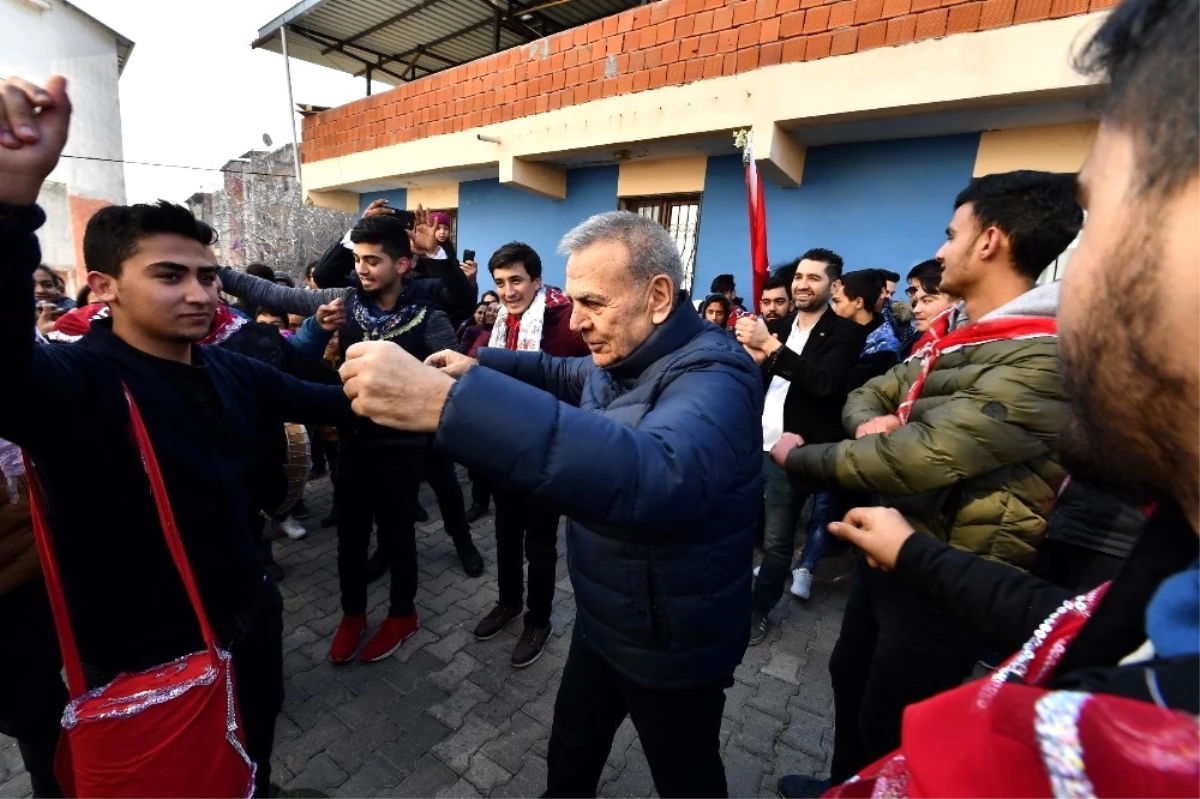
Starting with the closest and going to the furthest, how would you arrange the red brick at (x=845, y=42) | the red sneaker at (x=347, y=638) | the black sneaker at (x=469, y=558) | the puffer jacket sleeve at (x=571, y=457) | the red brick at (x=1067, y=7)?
the puffer jacket sleeve at (x=571, y=457), the red sneaker at (x=347, y=638), the black sneaker at (x=469, y=558), the red brick at (x=1067, y=7), the red brick at (x=845, y=42)

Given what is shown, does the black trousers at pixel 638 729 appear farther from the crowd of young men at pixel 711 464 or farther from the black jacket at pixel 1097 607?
the black jacket at pixel 1097 607

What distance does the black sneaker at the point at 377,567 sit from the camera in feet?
13.2

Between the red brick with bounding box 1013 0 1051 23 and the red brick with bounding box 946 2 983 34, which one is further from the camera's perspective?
the red brick with bounding box 946 2 983 34

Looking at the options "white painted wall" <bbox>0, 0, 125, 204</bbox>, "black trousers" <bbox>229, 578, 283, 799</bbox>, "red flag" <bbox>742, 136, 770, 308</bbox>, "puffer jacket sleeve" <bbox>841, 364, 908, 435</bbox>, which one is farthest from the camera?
"white painted wall" <bbox>0, 0, 125, 204</bbox>

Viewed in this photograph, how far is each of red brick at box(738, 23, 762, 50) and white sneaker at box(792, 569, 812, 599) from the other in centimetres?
564

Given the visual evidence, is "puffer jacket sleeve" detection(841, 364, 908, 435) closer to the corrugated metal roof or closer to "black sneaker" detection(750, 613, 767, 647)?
"black sneaker" detection(750, 613, 767, 647)

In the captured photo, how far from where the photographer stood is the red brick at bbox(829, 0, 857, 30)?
5.32 m

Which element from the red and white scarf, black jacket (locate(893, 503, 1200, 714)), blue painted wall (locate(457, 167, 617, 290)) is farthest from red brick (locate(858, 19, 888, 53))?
black jacket (locate(893, 503, 1200, 714))

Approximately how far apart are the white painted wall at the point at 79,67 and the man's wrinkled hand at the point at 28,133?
18.1 meters

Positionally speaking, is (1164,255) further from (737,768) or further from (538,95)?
(538,95)

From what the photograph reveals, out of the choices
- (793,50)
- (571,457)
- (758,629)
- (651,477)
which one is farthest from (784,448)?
(793,50)

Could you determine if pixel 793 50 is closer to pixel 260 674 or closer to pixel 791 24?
pixel 791 24

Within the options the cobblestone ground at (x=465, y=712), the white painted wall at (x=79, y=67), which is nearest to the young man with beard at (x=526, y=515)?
the cobblestone ground at (x=465, y=712)

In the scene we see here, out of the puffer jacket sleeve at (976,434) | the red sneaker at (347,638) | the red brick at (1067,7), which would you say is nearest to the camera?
the puffer jacket sleeve at (976,434)
